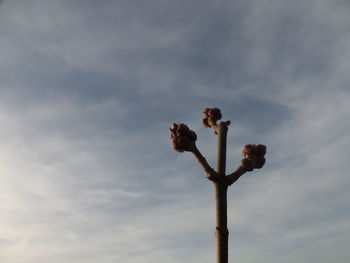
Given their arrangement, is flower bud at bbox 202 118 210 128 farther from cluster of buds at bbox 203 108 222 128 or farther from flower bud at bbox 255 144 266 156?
flower bud at bbox 255 144 266 156

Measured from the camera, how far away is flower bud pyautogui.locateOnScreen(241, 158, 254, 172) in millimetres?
4020

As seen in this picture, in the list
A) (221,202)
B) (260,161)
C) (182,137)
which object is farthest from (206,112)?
(221,202)

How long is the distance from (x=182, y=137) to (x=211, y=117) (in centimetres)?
71

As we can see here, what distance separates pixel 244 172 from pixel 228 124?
64 cm

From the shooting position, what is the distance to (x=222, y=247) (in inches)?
126

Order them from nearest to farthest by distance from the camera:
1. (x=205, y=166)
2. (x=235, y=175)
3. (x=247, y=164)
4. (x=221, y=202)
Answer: (x=221, y=202) → (x=205, y=166) → (x=235, y=175) → (x=247, y=164)

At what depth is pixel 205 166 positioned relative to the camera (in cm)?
361

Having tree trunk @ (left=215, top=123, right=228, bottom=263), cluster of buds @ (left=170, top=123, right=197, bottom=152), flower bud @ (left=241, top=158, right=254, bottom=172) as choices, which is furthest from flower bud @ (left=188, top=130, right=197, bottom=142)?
flower bud @ (left=241, top=158, right=254, bottom=172)

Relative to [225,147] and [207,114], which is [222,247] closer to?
[225,147]

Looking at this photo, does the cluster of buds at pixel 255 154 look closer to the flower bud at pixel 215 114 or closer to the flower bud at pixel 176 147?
the flower bud at pixel 215 114

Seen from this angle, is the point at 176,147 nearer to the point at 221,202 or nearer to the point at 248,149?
the point at 221,202

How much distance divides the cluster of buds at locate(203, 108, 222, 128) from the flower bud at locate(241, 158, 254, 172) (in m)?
0.60

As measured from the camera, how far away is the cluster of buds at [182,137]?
3645mm

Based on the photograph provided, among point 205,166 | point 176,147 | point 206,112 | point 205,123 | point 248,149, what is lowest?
point 205,166
